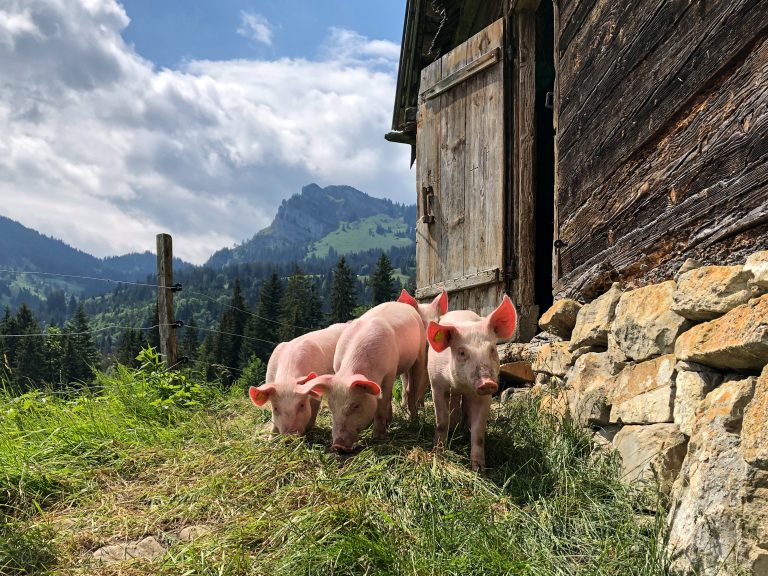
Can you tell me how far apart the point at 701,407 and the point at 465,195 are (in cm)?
449

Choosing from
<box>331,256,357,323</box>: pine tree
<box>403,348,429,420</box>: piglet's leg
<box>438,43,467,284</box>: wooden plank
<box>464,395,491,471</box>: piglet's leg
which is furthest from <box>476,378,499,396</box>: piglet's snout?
<box>331,256,357,323</box>: pine tree

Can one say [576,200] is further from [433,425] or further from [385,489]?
[385,489]

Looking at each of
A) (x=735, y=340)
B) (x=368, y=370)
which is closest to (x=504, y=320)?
(x=368, y=370)

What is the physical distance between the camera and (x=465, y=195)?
6.93 m

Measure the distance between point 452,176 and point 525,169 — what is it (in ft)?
3.68

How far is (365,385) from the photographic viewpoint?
417 centimetres

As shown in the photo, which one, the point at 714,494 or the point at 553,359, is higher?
the point at 553,359

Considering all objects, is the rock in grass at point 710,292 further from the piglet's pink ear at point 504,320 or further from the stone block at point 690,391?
the piglet's pink ear at point 504,320

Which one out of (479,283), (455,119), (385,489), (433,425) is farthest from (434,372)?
(455,119)

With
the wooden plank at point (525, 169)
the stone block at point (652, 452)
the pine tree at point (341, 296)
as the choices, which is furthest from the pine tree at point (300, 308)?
the stone block at point (652, 452)

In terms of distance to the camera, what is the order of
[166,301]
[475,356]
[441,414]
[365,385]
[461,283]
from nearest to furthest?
[475,356]
[365,385]
[441,414]
[461,283]
[166,301]

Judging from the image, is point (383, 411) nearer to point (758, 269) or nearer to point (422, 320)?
point (422, 320)

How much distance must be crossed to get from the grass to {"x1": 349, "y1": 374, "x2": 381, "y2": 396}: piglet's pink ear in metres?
0.39

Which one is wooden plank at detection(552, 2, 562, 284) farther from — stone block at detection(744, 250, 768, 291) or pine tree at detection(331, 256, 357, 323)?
pine tree at detection(331, 256, 357, 323)
